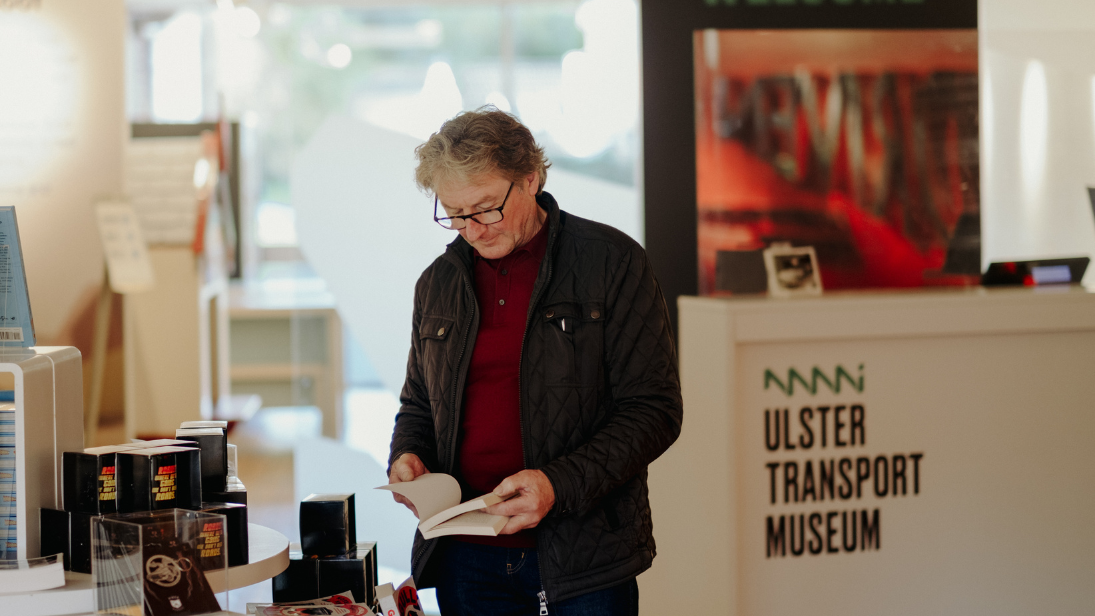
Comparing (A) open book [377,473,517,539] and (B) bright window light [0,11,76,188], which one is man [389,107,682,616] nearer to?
(A) open book [377,473,517,539]

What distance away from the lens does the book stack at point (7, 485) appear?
1.55 meters

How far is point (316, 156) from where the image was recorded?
414 cm

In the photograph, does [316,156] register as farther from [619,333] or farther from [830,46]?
[619,333]

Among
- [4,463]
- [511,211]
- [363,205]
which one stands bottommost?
[4,463]

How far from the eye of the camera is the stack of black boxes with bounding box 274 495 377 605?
6.03 ft

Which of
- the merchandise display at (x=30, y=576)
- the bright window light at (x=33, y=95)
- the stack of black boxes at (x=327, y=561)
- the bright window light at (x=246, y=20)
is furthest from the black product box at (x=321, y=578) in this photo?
the bright window light at (x=246, y=20)

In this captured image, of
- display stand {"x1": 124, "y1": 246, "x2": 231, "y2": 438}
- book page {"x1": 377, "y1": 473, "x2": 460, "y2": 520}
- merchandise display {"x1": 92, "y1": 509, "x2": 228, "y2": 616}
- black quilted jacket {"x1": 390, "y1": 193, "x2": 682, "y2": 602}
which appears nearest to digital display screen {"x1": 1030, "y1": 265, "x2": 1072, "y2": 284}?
black quilted jacket {"x1": 390, "y1": 193, "x2": 682, "y2": 602}

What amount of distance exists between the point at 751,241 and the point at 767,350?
121 centimetres

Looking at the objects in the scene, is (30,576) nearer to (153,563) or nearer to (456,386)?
(153,563)

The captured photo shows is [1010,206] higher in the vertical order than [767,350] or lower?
higher

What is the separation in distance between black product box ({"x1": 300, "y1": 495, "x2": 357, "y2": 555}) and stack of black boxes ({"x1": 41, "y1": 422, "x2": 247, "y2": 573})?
0.78 ft

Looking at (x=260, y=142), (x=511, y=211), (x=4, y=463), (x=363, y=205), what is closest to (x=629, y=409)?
(x=511, y=211)

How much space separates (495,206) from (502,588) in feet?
2.38

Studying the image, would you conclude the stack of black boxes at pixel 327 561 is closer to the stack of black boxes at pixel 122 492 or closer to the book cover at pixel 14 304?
the stack of black boxes at pixel 122 492
